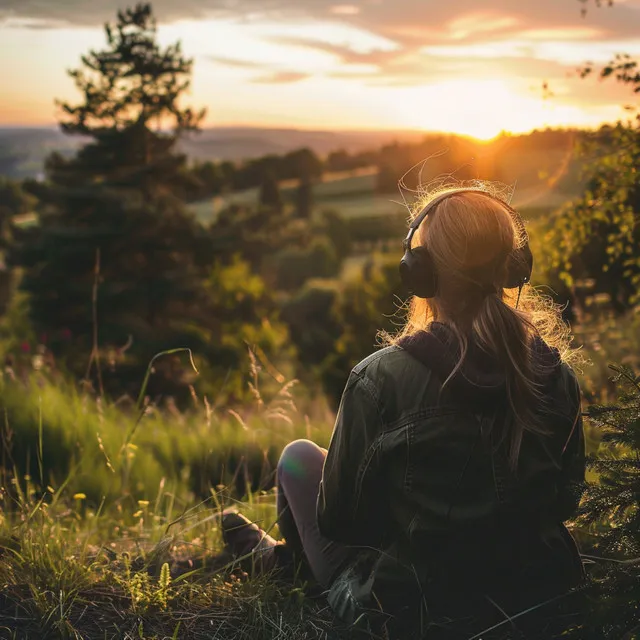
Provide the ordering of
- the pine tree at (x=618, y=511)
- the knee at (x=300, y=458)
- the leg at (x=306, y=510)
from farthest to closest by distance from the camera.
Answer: the knee at (x=300, y=458) → the leg at (x=306, y=510) → the pine tree at (x=618, y=511)

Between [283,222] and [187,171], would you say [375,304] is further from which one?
[283,222]

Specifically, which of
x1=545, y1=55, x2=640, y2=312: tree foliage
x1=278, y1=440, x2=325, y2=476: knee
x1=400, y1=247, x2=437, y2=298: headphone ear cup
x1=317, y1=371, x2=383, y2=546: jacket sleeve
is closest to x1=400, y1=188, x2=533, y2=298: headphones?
x1=400, y1=247, x2=437, y2=298: headphone ear cup

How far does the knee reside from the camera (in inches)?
105

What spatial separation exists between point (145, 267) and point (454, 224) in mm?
30913

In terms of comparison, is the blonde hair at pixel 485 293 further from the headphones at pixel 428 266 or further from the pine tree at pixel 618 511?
the pine tree at pixel 618 511

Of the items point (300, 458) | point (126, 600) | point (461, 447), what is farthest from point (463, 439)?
point (126, 600)

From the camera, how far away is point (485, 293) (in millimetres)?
2033

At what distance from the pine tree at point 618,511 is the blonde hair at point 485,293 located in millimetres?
227

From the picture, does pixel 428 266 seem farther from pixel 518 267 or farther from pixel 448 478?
pixel 448 478

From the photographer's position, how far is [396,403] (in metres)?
2.01

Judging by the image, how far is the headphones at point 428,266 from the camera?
6.75 ft

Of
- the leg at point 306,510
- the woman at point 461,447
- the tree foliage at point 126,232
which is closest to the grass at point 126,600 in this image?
the leg at point 306,510

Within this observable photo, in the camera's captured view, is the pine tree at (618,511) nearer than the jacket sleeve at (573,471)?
Yes

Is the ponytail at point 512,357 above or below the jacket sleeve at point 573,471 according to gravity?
above
